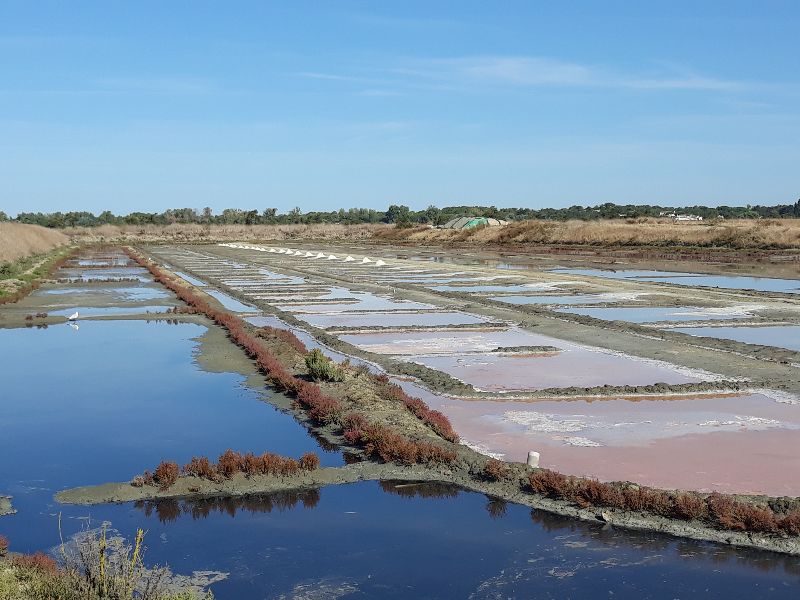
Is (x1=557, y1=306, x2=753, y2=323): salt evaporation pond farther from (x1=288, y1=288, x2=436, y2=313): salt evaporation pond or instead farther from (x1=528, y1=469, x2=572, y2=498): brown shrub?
(x1=528, y1=469, x2=572, y2=498): brown shrub

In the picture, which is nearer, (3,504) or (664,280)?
(3,504)

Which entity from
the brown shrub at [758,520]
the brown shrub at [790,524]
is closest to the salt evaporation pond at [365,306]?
the brown shrub at [758,520]

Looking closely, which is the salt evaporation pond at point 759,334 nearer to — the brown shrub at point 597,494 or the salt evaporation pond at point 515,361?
the salt evaporation pond at point 515,361

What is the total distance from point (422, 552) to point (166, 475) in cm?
289

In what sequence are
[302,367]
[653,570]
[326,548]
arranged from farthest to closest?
[302,367], [326,548], [653,570]

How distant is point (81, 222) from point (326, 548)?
14128 cm

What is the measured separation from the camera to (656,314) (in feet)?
75.4

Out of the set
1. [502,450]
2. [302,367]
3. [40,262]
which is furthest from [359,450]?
[40,262]

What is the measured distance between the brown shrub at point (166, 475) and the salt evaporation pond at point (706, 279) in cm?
2451

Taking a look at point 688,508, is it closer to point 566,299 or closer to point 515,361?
point 515,361

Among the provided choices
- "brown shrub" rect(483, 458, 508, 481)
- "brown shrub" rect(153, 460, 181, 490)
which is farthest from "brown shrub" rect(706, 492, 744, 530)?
"brown shrub" rect(153, 460, 181, 490)

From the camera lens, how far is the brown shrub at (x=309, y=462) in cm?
926

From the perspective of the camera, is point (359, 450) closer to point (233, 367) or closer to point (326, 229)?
point (233, 367)

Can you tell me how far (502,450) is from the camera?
10078 millimetres
